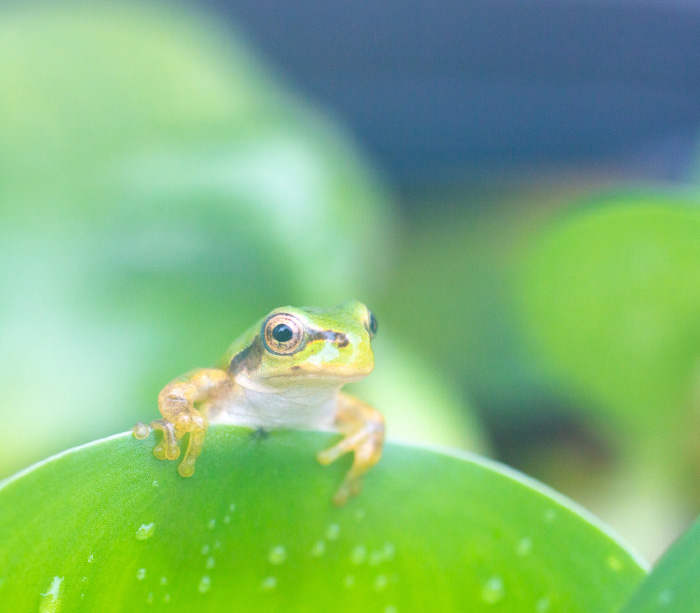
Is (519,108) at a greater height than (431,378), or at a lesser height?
greater

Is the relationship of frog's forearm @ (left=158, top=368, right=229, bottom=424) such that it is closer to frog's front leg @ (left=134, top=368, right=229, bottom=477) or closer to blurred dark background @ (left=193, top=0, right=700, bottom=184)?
frog's front leg @ (left=134, top=368, right=229, bottom=477)

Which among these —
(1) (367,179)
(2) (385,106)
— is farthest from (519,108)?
(1) (367,179)

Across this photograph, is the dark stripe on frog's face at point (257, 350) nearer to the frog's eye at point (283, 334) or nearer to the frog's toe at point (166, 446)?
the frog's eye at point (283, 334)

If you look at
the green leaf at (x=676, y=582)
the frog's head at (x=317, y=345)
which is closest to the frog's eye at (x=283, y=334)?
the frog's head at (x=317, y=345)

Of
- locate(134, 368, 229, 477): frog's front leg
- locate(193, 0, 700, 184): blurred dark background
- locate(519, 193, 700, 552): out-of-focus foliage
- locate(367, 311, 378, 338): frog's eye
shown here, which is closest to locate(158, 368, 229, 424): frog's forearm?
locate(134, 368, 229, 477): frog's front leg

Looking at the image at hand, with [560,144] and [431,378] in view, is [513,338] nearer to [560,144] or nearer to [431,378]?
[431,378]
